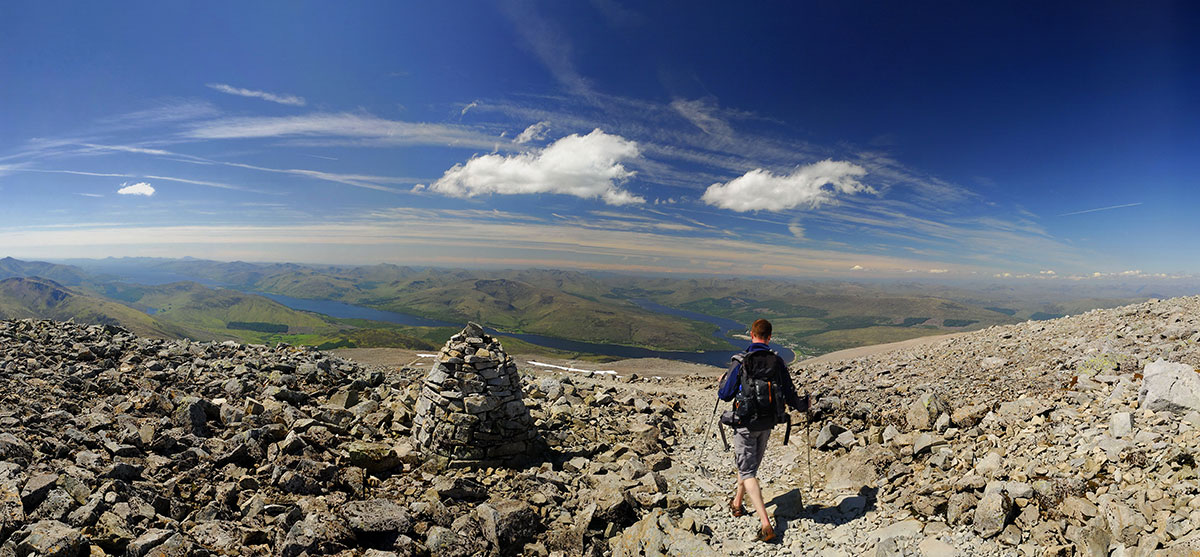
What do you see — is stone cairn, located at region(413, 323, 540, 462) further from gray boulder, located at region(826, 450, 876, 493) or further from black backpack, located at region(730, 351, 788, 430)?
gray boulder, located at region(826, 450, 876, 493)

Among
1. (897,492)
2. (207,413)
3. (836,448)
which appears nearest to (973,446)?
(897,492)

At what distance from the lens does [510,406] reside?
36.3 ft

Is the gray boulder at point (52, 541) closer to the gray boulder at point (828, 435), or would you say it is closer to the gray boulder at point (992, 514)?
the gray boulder at point (992, 514)

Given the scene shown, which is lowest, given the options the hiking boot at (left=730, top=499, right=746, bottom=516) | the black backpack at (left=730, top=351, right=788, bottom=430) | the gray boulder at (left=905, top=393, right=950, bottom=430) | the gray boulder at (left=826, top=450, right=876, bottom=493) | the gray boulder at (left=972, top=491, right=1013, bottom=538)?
the hiking boot at (left=730, top=499, right=746, bottom=516)

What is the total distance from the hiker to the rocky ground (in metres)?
1.10

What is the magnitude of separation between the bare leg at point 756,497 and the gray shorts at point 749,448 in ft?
0.46

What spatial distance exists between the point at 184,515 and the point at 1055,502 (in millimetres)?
13343

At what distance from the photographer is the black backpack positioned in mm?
8297

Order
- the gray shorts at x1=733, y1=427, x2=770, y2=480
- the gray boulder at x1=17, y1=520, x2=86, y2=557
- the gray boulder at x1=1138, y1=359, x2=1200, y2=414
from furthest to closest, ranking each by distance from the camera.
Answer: the gray shorts at x1=733, y1=427, x2=770, y2=480 < the gray boulder at x1=1138, y1=359, x2=1200, y2=414 < the gray boulder at x1=17, y1=520, x2=86, y2=557

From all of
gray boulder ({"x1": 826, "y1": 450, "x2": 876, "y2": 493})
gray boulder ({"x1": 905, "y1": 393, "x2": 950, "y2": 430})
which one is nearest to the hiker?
gray boulder ({"x1": 826, "y1": 450, "x2": 876, "y2": 493})

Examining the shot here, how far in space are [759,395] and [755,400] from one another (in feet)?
0.40

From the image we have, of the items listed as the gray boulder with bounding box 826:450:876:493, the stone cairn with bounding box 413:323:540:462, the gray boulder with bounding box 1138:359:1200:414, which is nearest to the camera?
the gray boulder with bounding box 1138:359:1200:414

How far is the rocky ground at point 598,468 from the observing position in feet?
20.6

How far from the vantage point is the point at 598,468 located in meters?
10.9
